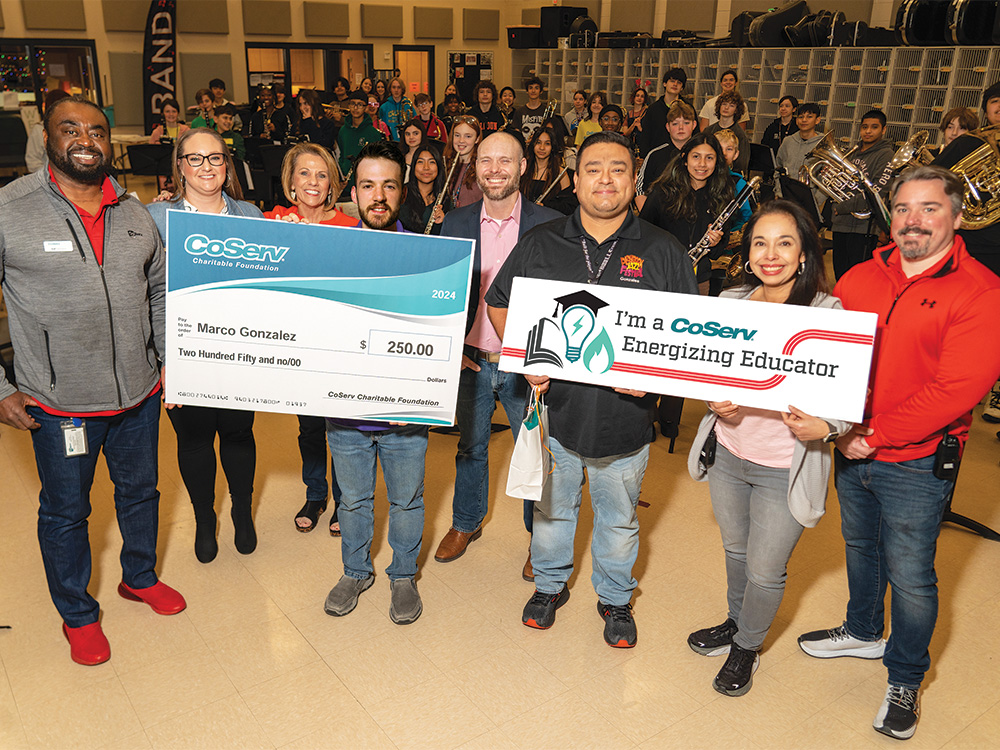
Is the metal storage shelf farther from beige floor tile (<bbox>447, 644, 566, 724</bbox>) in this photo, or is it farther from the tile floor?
beige floor tile (<bbox>447, 644, 566, 724</bbox>)

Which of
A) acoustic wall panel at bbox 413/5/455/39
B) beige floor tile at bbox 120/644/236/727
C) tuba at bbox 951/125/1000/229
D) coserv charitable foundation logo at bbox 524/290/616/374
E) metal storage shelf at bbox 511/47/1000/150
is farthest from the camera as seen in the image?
acoustic wall panel at bbox 413/5/455/39

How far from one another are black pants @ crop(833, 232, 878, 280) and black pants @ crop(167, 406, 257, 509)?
16.2 ft

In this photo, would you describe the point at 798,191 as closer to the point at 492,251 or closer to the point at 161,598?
the point at 492,251

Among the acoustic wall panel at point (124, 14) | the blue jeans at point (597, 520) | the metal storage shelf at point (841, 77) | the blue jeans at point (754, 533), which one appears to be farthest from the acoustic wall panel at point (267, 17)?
the blue jeans at point (754, 533)

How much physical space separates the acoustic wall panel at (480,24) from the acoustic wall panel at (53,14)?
770 centimetres

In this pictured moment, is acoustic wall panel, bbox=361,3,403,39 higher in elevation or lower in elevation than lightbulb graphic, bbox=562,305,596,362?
higher

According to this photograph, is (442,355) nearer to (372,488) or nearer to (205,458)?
(372,488)

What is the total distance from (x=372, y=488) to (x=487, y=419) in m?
0.60

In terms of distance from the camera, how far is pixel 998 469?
13.0 ft

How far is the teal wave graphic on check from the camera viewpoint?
2.31 meters

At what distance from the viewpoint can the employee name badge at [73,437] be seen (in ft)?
7.61

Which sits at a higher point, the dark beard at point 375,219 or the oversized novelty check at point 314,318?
the dark beard at point 375,219

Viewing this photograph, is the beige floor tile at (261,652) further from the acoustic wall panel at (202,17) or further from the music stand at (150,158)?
the acoustic wall panel at (202,17)

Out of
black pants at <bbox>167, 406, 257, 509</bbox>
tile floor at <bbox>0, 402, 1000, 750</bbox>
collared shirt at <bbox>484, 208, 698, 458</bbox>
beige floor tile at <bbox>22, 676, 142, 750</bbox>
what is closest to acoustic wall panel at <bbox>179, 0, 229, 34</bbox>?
tile floor at <bbox>0, 402, 1000, 750</bbox>
